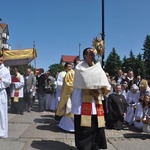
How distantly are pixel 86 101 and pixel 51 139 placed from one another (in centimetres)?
195

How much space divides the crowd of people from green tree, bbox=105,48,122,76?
45483mm

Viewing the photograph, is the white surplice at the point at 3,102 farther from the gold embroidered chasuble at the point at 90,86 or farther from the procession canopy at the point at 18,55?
the procession canopy at the point at 18,55

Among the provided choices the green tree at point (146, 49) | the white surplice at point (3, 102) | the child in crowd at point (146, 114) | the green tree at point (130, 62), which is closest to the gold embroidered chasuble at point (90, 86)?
the white surplice at point (3, 102)

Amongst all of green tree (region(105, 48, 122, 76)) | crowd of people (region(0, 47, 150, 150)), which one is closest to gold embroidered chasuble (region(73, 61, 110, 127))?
crowd of people (region(0, 47, 150, 150))

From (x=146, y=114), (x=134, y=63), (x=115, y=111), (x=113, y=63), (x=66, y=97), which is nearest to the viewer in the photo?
(x=66, y=97)

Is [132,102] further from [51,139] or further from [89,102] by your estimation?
[89,102]

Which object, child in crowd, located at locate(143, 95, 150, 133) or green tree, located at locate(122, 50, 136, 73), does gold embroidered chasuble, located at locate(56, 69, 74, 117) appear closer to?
child in crowd, located at locate(143, 95, 150, 133)

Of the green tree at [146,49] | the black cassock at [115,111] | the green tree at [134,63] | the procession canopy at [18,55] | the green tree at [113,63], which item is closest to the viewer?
the black cassock at [115,111]

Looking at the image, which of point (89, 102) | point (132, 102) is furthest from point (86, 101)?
point (132, 102)

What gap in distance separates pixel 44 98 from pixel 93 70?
7759 mm

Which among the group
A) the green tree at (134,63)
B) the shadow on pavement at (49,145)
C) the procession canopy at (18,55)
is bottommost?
the shadow on pavement at (49,145)

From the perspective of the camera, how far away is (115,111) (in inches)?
325

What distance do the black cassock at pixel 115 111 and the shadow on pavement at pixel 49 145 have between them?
2346 millimetres

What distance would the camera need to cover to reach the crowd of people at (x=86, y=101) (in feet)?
16.6
